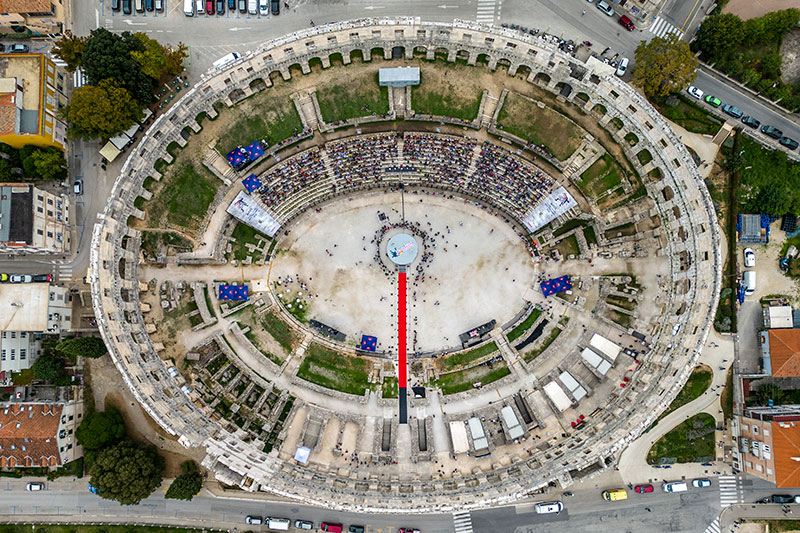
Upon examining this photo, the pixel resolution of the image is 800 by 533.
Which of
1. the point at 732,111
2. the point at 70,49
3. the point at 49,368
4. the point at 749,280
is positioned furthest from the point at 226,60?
the point at 749,280

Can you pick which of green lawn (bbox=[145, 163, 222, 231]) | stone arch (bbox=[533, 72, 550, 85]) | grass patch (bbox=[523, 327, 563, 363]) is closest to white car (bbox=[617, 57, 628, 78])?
stone arch (bbox=[533, 72, 550, 85])

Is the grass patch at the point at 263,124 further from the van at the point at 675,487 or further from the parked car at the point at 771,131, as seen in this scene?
the van at the point at 675,487

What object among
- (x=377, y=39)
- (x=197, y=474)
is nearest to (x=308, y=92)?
(x=377, y=39)

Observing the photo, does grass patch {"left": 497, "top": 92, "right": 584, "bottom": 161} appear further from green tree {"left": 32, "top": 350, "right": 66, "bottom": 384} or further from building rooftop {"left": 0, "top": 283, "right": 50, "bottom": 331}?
green tree {"left": 32, "top": 350, "right": 66, "bottom": 384}

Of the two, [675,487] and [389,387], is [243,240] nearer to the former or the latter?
[389,387]

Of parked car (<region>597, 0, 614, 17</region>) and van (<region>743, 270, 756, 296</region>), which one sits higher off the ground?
parked car (<region>597, 0, 614, 17</region>)

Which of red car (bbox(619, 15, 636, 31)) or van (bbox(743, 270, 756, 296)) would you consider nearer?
van (bbox(743, 270, 756, 296))

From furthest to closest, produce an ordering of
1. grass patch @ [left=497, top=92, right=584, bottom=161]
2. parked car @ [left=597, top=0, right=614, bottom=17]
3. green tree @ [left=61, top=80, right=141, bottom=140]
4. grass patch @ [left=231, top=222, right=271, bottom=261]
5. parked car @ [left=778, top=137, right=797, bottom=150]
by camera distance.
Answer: grass patch @ [left=231, top=222, right=271, bottom=261]
parked car @ [left=597, top=0, right=614, bottom=17]
parked car @ [left=778, top=137, right=797, bottom=150]
grass patch @ [left=497, top=92, right=584, bottom=161]
green tree @ [left=61, top=80, right=141, bottom=140]
